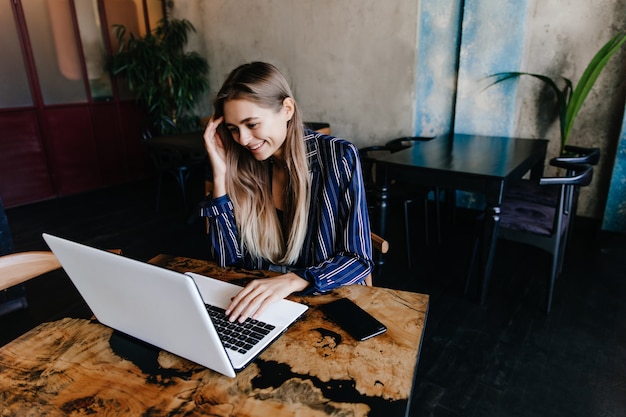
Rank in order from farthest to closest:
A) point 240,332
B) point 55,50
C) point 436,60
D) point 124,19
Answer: point 124,19
point 55,50
point 436,60
point 240,332

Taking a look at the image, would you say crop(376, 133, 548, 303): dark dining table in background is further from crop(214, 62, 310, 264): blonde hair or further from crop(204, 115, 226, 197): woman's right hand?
crop(204, 115, 226, 197): woman's right hand

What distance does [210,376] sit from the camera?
0.71 metres

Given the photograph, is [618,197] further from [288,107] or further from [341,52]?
[288,107]

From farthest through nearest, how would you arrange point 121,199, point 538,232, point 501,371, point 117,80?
point 117,80
point 121,199
point 538,232
point 501,371

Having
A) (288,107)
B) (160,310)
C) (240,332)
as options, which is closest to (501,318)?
(288,107)

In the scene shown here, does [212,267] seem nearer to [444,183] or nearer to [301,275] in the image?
[301,275]

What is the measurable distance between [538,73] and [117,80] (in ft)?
15.0

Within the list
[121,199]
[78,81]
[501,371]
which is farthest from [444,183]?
[78,81]

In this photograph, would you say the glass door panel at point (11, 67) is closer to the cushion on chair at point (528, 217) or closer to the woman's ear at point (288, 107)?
the woman's ear at point (288, 107)

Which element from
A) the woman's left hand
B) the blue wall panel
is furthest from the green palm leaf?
the woman's left hand

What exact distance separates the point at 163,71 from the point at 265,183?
4031 mm

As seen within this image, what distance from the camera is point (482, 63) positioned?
3090 millimetres

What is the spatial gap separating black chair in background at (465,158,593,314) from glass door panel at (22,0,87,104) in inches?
180

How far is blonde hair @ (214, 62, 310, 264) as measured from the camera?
1.20 metres
